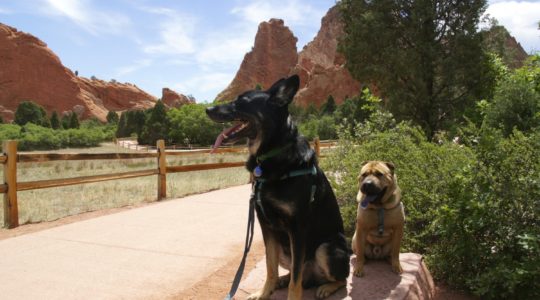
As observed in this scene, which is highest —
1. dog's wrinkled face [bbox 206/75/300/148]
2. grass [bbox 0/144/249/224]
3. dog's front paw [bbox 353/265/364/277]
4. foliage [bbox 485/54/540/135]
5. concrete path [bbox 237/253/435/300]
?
foliage [bbox 485/54/540/135]

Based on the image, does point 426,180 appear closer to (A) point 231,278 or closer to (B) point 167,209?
(A) point 231,278

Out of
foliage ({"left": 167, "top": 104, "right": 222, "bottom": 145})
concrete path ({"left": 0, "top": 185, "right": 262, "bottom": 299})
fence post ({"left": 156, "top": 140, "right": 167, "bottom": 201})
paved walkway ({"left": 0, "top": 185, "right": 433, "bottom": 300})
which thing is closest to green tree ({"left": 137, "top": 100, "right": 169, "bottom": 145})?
foliage ({"left": 167, "top": 104, "right": 222, "bottom": 145})

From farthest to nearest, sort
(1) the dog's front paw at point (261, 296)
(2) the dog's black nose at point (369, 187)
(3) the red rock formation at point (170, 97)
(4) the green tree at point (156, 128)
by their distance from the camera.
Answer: (3) the red rock formation at point (170, 97)
(4) the green tree at point (156, 128)
(2) the dog's black nose at point (369, 187)
(1) the dog's front paw at point (261, 296)

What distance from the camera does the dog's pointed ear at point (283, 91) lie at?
Result: 253 cm

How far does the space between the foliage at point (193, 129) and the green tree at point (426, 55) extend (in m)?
33.8

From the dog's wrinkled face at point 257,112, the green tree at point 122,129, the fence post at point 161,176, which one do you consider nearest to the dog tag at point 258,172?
the dog's wrinkled face at point 257,112

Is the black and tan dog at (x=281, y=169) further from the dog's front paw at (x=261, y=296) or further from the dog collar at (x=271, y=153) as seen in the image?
the dog's front paw at (x=261, y=296)

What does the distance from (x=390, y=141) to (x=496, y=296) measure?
3063 millimetres

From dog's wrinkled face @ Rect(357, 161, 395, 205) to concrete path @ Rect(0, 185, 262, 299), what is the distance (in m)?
1.94

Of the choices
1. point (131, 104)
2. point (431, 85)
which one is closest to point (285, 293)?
point (431, 85)

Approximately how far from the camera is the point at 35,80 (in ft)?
343

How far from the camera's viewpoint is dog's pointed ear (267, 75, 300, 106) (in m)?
2.53

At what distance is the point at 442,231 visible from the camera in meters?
3.70

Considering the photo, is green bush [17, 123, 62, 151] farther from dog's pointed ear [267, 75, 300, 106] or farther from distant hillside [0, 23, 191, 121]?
distant hillside [0, 23, 191, 121]
